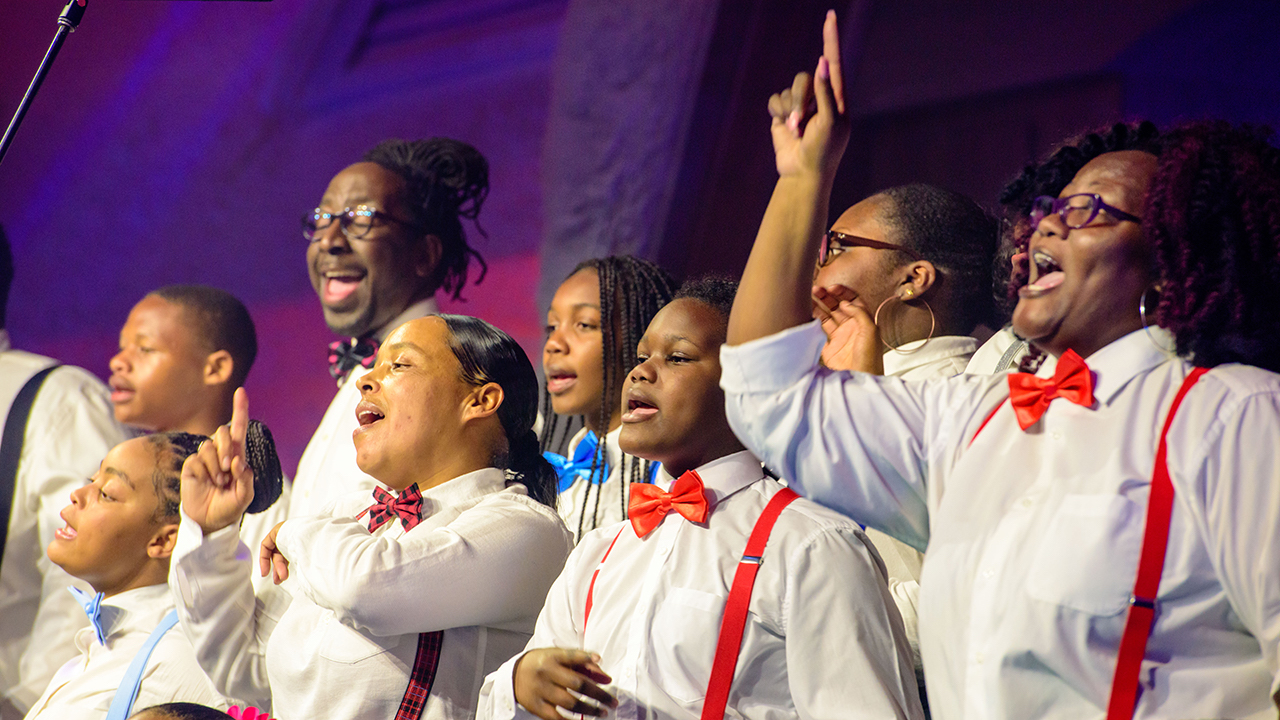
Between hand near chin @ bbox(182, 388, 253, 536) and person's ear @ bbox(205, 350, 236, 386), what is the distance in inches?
64.1

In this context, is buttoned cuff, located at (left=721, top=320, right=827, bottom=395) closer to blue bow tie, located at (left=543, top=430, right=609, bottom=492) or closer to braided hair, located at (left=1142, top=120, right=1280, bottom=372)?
braided hair, located at (left=1142, top=120, right=1280, bottom=372)

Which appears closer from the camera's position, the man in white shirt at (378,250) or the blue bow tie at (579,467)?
the blue bow tie at (579,467)

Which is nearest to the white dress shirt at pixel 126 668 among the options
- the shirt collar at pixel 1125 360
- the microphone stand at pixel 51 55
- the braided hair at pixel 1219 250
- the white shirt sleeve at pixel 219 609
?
the white shirt sleeve at pixel 219 609

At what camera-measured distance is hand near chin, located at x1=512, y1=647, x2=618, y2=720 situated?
6.59 feet

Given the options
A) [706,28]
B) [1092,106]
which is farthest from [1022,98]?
[706,28]

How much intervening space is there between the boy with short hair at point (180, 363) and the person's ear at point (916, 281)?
103 inches

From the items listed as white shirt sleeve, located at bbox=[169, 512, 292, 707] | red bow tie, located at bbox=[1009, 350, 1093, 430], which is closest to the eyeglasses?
red bow tie, located at bbox=[1009, 350, 1093, 430]

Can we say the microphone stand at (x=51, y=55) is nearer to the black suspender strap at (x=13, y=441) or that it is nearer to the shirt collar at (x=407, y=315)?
the shirt collar at (x=407, y=315)

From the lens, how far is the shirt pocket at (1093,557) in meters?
1.70

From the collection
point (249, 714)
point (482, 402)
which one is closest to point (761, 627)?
point (482, 402)

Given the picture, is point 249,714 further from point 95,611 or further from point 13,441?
point 13,441

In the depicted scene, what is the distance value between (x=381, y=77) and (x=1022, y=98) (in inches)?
128

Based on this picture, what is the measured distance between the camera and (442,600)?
2.46 metres

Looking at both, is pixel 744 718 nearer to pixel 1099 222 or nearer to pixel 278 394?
pixel 1099 222
